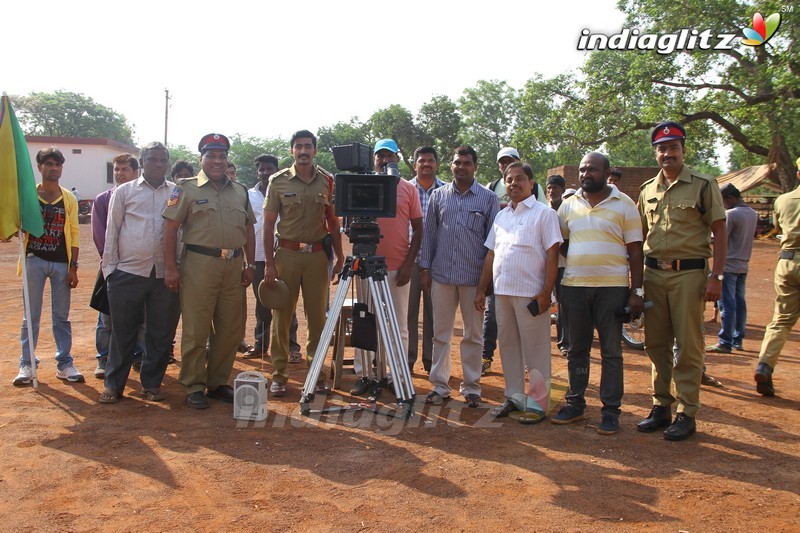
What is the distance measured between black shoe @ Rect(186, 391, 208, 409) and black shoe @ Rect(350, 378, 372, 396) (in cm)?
118

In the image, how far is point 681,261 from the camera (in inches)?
184

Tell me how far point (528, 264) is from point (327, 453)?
1864 millimetres

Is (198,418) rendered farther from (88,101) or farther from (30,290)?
(88,101)

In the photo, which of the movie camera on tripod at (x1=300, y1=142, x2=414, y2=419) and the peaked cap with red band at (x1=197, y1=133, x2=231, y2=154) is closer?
the movie camera on tripod at (x1=300, y1=142, x2=414, y2=419)

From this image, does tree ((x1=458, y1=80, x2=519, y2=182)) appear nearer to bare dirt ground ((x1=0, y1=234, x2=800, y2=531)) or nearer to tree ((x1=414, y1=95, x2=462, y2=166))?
tree ((x1=414, y1=95, x2=462, y2=166))

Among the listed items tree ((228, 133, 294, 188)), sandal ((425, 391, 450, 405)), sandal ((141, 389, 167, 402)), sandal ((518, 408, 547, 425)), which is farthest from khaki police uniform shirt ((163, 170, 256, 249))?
tree ((228, 133, 294, 188))

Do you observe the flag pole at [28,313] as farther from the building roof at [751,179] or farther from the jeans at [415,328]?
the building roof at [751,179]

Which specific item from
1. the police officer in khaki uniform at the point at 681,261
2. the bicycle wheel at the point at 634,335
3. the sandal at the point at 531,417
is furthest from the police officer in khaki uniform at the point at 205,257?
the bicycle wheel at the point at 634,335

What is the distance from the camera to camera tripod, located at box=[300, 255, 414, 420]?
496cm

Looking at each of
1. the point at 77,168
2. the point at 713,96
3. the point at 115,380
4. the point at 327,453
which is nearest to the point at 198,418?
the point at 115,380

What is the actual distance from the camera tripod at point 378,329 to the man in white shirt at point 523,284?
0.67 m

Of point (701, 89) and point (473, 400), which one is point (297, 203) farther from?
point (701, 89)

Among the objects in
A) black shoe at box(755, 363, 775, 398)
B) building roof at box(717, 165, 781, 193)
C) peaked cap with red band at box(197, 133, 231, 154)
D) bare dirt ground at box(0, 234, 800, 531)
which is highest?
building roof at box(717, 165, 781, 193)

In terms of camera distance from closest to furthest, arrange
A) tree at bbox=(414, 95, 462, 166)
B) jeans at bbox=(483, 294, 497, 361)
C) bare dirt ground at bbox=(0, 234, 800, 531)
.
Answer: bare dirt ground at bbox=(0, 234, 800, 531) → jeans at bbox=(483, 294, 497, 361) → tree at bbox=(414, 95, 462, 166)
